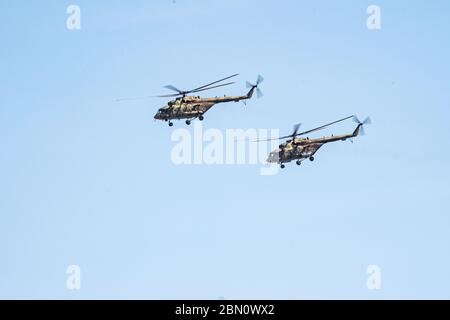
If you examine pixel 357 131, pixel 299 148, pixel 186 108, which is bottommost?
pixel 299 148

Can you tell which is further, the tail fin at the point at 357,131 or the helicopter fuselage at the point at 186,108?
the tail fin at the point at 357,131

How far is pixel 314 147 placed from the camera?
169 metres

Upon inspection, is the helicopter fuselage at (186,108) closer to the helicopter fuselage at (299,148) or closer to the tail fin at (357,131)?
the helicopter fuselage at (299,148)

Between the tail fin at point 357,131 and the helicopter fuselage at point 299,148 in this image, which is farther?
the tail fin at point 357,131

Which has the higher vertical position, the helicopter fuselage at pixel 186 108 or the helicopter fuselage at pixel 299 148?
the helicopter fuselage at pixel 186 108

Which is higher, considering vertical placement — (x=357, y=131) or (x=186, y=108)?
(x=186, y=108)

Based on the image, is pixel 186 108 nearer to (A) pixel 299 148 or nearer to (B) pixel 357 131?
(A) pixel 299 148

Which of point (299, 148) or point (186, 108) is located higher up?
point (186, 108)

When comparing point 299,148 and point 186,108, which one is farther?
point 299,148

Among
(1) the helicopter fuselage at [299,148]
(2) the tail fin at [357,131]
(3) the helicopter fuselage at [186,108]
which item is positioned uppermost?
(3) the helicopter fuselage at [186,108]

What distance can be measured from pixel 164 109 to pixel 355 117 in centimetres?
2450
